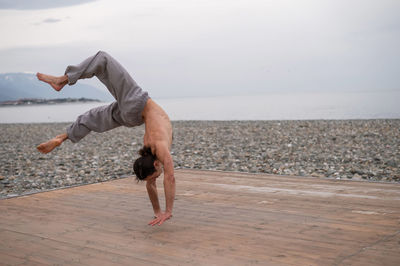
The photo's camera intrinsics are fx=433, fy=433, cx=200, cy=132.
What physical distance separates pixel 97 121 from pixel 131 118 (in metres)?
0.59

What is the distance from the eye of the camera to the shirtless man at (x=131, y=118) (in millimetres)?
4031

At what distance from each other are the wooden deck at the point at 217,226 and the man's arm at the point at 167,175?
0.31 feet

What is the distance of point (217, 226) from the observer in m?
4.01

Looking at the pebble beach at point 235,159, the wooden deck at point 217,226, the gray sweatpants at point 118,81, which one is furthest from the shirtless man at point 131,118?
the pebble beach at point 235,159

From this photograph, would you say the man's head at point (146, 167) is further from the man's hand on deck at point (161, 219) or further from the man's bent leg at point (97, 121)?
the man's bent leg at point (97, 121)

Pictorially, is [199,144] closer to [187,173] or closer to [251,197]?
[187,173]

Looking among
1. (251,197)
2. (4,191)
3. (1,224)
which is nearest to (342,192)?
(251,197)

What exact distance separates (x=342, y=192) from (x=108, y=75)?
10.0 ft

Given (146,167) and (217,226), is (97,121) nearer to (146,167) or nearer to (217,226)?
(146,167)

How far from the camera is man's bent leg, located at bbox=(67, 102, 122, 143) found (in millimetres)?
4992

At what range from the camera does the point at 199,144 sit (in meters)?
14.2

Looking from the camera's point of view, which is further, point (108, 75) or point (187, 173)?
point (187, 173)

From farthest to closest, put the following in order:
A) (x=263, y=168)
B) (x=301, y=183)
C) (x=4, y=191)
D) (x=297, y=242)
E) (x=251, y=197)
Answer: (x=263, y=168) → (x=4, y=191) → (x=301, y=183) → (x=251, y=197) → (x=297, y=242)

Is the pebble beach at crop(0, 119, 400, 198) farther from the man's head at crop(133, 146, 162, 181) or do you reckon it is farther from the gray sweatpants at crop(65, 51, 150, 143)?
the man's head at crop(133, 146, 162, 181)
